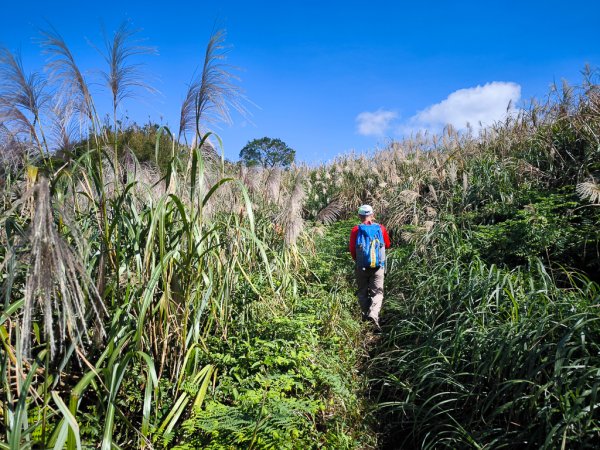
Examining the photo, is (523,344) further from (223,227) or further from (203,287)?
(223,227)

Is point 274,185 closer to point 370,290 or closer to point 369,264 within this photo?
point 369,264

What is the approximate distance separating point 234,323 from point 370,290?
2526mm

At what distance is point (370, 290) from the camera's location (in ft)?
19.6

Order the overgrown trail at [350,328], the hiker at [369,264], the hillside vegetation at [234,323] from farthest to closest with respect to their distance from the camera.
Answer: the hiker at [369,264]
the overgrown trail at [350,328]
the hillside vegetation at [234,323]

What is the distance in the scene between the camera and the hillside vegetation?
229cm

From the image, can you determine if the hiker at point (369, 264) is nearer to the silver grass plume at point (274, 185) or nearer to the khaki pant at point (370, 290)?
the khaki pant at point (370, 290)

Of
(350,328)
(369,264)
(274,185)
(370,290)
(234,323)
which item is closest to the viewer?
(234,323)

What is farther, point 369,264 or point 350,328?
point 369,264

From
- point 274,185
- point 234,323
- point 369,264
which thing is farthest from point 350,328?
point 274,185

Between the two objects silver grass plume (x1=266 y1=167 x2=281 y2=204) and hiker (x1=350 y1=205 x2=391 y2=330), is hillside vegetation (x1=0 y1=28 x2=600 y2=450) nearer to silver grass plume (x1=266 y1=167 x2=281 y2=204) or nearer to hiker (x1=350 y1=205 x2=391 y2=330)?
hiker (x1=350 y1=205 x2=391 y2=330)

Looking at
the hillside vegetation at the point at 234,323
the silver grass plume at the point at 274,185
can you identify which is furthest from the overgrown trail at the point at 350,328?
the silver grass plume at the point at 274,185

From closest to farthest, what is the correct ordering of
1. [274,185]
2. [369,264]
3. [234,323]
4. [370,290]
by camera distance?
[234,323] → [369,264] → [370,290] → [274,185]

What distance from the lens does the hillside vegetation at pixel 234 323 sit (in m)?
2.29

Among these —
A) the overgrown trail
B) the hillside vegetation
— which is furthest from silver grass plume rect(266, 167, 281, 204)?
the overgrown trail
